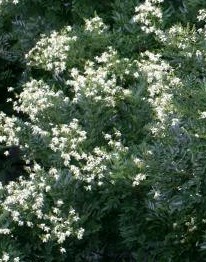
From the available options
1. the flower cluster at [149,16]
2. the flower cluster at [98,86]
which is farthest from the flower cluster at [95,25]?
the flower cluster at [98,86]

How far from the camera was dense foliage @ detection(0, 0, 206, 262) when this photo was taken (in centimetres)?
372

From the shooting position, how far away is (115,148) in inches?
170

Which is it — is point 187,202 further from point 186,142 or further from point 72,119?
point 72,119

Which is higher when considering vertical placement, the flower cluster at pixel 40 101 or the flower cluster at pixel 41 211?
the flower cluster at pixel 40 101

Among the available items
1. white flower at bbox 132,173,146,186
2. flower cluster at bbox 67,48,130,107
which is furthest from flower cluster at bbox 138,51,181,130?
white flower at bbox 132,173,146,186

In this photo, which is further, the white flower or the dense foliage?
the white flower

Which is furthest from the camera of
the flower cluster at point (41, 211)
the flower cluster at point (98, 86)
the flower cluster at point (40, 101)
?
the flower cluster at point (40, 101)

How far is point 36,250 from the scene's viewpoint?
441cm

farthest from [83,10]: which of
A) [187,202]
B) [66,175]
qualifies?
[187,202]

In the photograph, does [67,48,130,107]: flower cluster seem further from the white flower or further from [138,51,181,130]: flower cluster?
the white flower

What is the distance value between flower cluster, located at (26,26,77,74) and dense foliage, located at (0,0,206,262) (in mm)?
11

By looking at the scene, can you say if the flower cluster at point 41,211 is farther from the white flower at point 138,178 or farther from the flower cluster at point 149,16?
the flower cluster at point 149,16

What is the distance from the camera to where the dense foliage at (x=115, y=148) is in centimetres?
372

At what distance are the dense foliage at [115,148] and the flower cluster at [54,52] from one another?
0.4 inches
